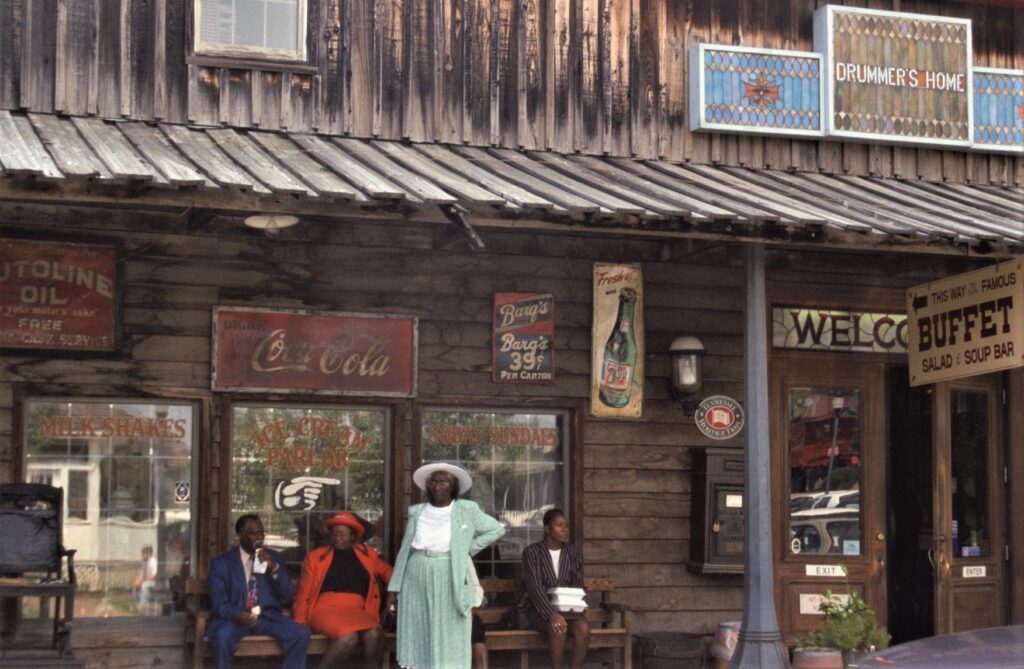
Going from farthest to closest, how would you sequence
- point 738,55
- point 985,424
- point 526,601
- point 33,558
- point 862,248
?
point 985,424, point 738,55, point 526,601, point 862,248, point 33,558

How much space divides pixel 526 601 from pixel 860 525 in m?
3.10

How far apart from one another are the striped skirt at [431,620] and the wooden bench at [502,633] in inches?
16.2

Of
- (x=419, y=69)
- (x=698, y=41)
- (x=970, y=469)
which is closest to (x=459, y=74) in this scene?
(x=419, y=69)

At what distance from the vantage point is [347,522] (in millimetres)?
10797

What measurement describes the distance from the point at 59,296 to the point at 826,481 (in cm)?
618

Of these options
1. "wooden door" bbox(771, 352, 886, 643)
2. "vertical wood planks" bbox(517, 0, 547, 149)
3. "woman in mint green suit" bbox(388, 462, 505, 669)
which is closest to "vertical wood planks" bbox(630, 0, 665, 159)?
"vertical wood planks" bbox(517, 0, 547, 149)

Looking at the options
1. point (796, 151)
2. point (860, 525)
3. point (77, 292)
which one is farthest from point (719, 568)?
point (77, 292)

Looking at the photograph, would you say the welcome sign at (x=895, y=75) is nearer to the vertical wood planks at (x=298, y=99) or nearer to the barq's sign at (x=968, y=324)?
the barq's sign at (x=968, y=324)

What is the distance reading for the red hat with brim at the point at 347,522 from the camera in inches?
424

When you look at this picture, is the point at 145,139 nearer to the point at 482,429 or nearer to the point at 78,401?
the point at 78,401

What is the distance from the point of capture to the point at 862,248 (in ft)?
34.3

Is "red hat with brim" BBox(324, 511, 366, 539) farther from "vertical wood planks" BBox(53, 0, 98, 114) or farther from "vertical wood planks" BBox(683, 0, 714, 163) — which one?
"vertical wood planks" BBox(683, 0, 714, 163)

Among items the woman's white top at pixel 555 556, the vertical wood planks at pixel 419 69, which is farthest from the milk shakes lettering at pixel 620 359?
the vertical wood planks at pixel 419 69

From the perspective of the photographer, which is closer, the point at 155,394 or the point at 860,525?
the point at 155,394
